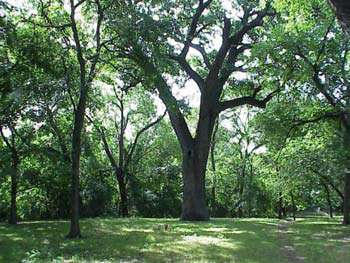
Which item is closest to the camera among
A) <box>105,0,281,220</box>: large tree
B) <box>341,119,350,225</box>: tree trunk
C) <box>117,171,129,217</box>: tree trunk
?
<box>341,119,350,225</box>: tree trunk

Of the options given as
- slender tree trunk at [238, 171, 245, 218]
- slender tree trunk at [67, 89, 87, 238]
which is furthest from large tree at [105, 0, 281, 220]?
slender tree trunk at [238, 171, 245, 218]

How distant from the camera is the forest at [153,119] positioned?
13344 mm

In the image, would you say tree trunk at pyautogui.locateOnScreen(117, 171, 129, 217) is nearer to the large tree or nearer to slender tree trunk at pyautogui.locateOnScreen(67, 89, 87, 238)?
the large tree

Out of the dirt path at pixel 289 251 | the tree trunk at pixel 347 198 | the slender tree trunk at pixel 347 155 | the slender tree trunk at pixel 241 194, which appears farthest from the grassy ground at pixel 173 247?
the slender tree trunk at pixel 241 194

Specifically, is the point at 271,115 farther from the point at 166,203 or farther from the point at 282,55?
the point at 166,203

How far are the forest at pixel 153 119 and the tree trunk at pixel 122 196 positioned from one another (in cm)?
11

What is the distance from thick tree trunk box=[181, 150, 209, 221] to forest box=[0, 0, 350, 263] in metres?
0.06

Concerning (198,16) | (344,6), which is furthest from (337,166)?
(344,6)

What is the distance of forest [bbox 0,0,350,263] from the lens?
525 inches

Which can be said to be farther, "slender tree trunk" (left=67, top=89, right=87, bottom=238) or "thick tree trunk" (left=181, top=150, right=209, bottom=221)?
"thick tree trunk" (left=181, top=150, right=209, bottom=221)

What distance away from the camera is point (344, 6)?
357 centimetres

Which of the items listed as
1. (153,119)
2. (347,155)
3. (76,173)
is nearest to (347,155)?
(347,155)

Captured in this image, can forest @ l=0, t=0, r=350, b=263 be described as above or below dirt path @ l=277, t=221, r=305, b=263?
above

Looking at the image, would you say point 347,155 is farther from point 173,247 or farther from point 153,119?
point 153,119
